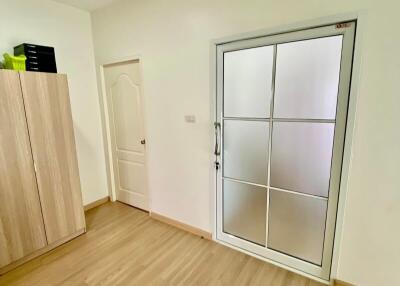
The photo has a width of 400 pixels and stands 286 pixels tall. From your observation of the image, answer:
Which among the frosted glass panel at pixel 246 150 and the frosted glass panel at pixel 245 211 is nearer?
the frosted glass panel at pixel 246 150

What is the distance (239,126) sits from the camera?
2035mm

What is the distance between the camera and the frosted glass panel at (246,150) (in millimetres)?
1939

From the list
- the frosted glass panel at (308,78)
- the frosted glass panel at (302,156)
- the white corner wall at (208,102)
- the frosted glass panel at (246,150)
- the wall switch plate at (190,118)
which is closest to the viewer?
the white corner wall at (208,102)

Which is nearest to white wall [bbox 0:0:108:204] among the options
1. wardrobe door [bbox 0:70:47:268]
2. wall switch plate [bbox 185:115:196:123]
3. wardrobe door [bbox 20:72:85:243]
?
wardrobe door [bbox 20:72:85:243]

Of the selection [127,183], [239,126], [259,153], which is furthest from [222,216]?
[127,183]

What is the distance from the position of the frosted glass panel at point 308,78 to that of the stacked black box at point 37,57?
225cm

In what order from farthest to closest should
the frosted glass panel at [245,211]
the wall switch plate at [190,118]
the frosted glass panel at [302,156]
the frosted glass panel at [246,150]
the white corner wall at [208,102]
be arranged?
the wall switch plate at [190,118] → the frosted glass panel at [245,211] → the frosted glass panel at [246,150] → the frosted glass panel at [302,156] → the white corner wall at [208,102]

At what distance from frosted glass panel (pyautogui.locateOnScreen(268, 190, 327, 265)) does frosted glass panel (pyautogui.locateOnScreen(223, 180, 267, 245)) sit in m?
0.09

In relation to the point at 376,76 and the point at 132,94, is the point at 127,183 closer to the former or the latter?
the point at 132,94

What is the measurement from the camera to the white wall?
7.58 ft

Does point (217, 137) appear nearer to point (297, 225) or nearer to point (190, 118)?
point (190, 118)

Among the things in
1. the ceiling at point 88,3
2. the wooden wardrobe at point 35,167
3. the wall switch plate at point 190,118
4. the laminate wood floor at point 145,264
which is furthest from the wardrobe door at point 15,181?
the wall switch plate at point 190,118

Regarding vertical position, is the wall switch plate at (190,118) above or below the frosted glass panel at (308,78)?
below

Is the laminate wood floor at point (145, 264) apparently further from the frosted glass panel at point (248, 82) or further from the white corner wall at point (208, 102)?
the frosted glass panel at point (248, 82)
